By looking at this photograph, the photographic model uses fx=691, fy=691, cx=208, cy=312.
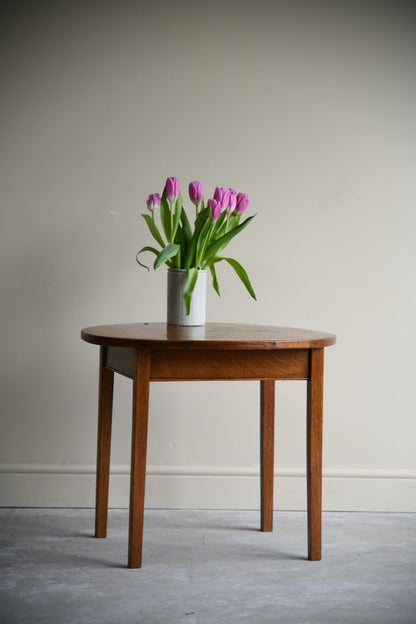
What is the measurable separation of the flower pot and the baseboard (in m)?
0.62

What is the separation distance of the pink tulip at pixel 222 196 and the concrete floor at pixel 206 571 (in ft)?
3.16

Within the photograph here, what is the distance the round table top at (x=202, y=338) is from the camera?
1630 millimetres

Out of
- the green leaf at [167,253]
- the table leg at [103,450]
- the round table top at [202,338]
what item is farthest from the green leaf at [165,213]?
the table leg at [103,450]

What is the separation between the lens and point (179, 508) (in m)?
2.30

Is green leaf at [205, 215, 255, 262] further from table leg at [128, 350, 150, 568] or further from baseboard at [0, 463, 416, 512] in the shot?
baseboard at [0, 463, 416, 512]

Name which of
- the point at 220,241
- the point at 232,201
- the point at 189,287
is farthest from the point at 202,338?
the point at 232,201

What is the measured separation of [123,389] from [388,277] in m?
0.98

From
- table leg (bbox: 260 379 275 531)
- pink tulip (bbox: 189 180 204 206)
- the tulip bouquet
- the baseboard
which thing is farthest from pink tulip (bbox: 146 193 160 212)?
the baseboard

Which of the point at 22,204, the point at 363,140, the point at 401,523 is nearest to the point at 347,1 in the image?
the point at 363,140

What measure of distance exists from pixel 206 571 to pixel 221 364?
1.74 feet

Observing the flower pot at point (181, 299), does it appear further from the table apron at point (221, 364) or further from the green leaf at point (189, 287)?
the table apron at point (221, 364)

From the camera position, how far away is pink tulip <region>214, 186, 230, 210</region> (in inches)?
74.7

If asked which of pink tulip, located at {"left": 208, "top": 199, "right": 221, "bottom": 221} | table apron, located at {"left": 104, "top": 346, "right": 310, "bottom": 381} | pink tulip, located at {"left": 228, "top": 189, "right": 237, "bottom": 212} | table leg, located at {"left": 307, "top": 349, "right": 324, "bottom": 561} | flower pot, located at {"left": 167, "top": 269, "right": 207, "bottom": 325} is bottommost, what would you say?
table leg, located at {"left": 307, "top": 349, "right": 324, "bottom": 561}

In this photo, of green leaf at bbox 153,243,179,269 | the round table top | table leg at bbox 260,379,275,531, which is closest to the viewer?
the round table top
